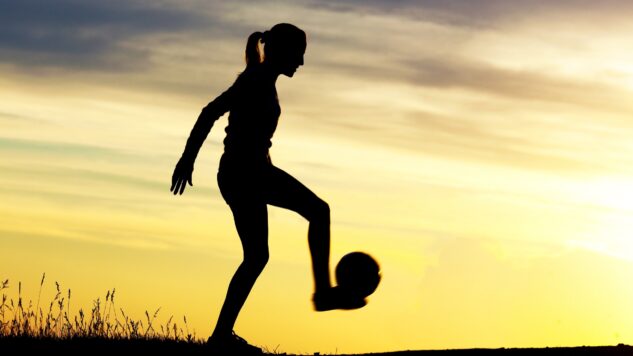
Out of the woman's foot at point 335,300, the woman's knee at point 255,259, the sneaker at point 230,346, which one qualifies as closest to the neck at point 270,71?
the woman's knee at point 255,259

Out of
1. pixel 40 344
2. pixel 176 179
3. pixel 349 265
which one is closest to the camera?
pixel 176 179

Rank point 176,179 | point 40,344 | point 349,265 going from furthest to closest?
point 40,344, point 349,265, point 176,179

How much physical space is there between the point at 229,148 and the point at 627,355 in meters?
4.97

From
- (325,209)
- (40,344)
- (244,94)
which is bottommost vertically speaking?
(40,344)

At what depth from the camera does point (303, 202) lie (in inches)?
407

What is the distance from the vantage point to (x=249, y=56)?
10.5 m

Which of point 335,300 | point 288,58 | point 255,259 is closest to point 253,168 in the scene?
point 255,259

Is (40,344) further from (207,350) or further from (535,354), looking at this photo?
(535,354)

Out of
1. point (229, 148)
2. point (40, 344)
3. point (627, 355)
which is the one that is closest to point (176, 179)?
point (229, 148)

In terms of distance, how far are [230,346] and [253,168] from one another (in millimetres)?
1695

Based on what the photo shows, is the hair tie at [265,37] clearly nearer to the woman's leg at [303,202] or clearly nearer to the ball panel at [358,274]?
the woman's leg at [303,202]

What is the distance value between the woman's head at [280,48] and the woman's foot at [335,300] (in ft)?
6.86

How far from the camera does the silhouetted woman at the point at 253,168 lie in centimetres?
1023

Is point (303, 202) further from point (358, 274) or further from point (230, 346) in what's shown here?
point (230, 346)
